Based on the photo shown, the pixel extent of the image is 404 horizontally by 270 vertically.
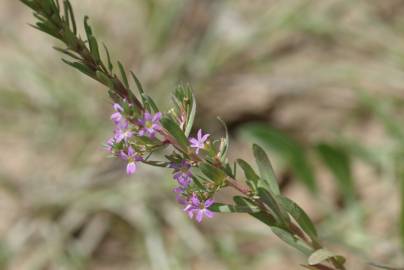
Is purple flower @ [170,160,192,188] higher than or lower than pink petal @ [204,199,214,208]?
higher

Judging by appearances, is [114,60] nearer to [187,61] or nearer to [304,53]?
[187,61]

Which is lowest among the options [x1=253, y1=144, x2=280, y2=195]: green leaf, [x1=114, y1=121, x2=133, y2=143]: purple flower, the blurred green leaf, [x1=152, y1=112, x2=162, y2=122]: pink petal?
[x1=114, y1=121, x2=133, y2=143]: purple flower

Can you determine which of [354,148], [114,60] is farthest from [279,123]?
[114,60]

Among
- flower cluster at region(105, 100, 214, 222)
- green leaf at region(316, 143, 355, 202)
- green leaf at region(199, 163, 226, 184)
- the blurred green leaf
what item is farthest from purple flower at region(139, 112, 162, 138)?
green leaf at region(316, 143, 355, 202)

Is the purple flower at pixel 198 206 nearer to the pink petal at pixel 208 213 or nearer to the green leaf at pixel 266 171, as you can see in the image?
the pink petal at pixel 208 213

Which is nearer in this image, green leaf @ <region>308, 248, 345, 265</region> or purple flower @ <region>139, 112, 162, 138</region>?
purple flower @ <region>139, 112, 162, 138</region>

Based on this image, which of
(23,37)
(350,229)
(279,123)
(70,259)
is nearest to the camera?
(350,229)

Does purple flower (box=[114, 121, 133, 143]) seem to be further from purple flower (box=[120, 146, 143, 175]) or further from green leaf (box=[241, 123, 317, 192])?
green leaf (box=[241, 123, 317, 192])

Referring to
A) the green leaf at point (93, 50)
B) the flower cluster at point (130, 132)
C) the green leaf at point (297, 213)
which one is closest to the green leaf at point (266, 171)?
the green leaf at point (297, 213)
